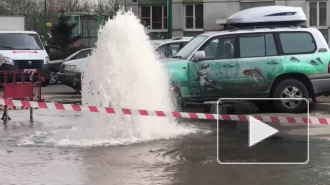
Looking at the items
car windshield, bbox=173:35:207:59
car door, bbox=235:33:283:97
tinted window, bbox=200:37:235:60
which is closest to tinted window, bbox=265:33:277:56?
car door, bbox=235:33:283:97

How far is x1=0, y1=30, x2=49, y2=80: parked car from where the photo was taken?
74.8ft

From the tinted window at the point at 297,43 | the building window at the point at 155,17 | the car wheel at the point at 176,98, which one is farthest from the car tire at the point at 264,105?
the building window at the point at 155,17

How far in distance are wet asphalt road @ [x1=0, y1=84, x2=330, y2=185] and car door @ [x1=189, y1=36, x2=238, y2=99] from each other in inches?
83.3

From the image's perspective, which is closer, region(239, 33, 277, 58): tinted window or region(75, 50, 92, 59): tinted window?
region(239, 33, 277, 58): tinted window

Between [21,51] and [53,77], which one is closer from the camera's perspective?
[21,51]

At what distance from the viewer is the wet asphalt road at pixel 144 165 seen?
23.9 feet

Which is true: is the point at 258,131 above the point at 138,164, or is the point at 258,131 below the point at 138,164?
above

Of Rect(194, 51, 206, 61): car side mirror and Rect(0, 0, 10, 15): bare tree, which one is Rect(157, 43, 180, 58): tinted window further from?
Rect(0, 0, 10, 15): bare tree

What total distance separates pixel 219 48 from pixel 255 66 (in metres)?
0.84

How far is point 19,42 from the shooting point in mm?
23891

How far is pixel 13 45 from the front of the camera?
929 inches

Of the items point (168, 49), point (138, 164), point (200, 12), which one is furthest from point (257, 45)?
point (200, 12)

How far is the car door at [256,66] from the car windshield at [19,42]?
12.4 m
